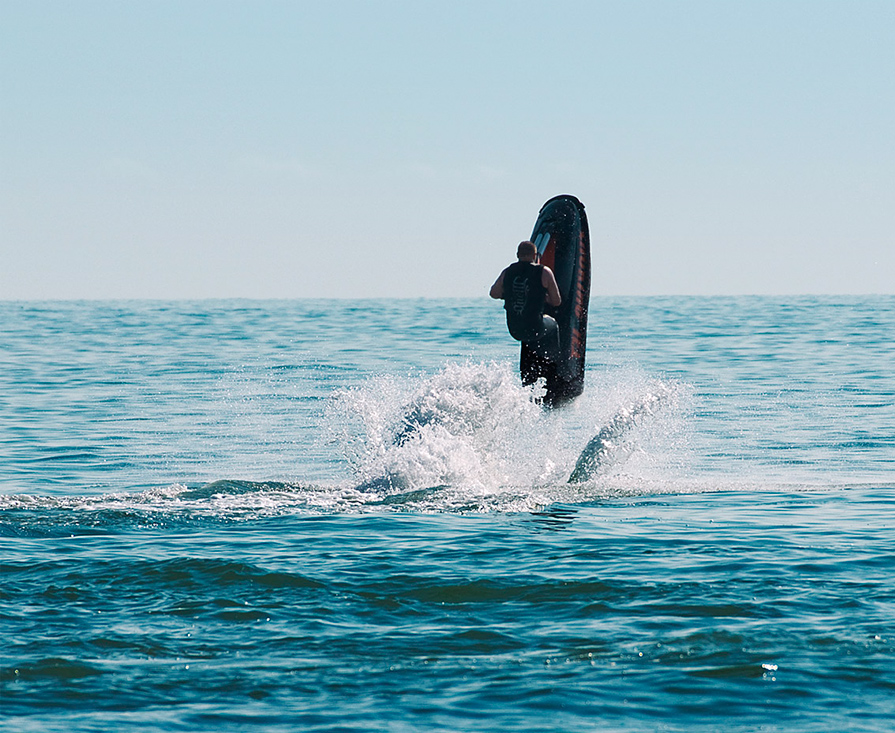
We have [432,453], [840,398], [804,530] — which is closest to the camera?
[804,530]

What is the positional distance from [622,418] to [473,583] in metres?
7.99

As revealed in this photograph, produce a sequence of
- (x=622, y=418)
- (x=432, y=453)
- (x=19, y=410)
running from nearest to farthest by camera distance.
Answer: (x=432, y=453)
(x=622, y=418)
(x=19, y=410)

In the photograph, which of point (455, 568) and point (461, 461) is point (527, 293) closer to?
point (461, 461)

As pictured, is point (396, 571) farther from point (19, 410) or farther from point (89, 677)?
point (19, 410)

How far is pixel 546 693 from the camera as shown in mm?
7512

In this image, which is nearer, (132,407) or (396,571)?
(396,571)

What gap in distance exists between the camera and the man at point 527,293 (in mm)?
15602

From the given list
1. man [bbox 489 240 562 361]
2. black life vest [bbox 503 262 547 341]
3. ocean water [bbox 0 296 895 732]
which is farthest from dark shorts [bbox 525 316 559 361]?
ocean water [bbox 0 296 895 732]

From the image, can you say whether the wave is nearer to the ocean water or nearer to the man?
the ocean water

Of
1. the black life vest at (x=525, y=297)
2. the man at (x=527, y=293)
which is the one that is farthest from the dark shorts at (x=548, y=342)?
the black life vest at (x=525, y=297)

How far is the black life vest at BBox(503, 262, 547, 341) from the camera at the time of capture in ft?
51.2

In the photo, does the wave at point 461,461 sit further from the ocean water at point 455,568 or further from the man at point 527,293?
the man at point 527,293

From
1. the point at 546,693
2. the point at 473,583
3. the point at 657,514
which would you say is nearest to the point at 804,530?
the point at 657,514

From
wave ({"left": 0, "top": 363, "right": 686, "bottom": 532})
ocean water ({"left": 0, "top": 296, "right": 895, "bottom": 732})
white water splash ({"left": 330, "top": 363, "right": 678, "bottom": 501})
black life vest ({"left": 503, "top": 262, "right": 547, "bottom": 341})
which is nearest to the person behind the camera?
ocean water ({"left": 0, "top": 296, "right": 895, "bottom": 732})
